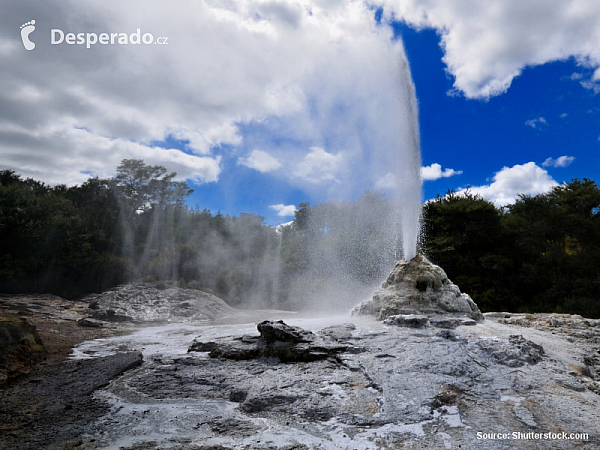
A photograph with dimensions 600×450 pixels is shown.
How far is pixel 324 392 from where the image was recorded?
3.60 metres

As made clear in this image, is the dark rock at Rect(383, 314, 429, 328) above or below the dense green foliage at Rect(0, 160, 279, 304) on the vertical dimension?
below

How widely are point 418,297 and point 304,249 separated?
46.6ft

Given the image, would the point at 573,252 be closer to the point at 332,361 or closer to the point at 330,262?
the point at 330,262

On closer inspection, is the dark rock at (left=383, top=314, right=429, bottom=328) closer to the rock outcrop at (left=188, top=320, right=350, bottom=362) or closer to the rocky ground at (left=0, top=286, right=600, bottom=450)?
the rocky ground at (left=0, top=286, right=600, bottom=450)

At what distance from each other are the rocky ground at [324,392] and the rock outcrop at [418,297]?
0.64 m

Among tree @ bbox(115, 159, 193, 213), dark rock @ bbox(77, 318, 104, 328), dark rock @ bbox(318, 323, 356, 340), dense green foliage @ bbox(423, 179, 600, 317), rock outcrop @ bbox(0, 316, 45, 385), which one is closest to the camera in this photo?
rock outcrop @ bbox(0, 316, 45, 385)

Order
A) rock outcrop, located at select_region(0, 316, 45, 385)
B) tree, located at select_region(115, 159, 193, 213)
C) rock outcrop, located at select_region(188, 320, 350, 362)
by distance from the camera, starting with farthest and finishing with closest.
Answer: tree, located at select_region(115, 159, 193, 213)
rock outcrop, located at select_region(188, 320, 350, 362)
rock outcrop, located at select_region(0, 316, 45, 385)

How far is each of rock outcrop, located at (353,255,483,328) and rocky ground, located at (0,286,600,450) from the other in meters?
0.64

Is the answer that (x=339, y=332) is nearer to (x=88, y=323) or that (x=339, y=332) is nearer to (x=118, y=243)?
(x=88, y=323)

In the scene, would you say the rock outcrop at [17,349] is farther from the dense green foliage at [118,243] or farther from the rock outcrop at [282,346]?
the dense green foliage at [118,243]

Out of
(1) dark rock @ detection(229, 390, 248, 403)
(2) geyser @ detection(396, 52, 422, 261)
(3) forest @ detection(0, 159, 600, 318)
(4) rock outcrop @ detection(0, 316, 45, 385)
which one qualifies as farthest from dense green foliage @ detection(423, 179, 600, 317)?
(4) rock outcrop @ detection(0, 316, 45, 385)

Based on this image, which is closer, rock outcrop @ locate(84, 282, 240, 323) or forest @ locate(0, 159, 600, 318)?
rock outcrop @ locate(84, 282, 240, 323)

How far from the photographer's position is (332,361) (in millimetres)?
4441

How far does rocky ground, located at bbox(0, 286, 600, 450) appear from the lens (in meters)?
2.85
